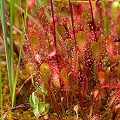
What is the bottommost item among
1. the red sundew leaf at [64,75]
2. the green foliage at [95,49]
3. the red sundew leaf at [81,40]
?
the red sundew leaf at [64,75]

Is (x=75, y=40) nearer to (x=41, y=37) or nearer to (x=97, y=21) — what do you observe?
(x=41, y=37)

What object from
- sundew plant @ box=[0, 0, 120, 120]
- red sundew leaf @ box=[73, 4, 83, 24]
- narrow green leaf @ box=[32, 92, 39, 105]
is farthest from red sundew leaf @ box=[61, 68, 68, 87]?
red sundew leaf @ box=[73, 4, 83, 24]

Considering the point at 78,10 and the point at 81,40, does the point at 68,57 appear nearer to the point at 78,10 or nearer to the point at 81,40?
the point at 81,40

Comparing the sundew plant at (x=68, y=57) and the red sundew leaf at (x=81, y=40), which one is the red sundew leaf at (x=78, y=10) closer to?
the sundew plant at (x=68, y=57)

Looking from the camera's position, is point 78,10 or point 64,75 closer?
point 64,75

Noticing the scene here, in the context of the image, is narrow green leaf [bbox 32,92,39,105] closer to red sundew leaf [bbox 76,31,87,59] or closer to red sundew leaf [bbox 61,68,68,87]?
red sundew leaf [bbox 61,68,68,87]

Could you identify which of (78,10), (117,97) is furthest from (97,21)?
(117,97)

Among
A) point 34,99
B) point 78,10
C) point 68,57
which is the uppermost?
point 78,10

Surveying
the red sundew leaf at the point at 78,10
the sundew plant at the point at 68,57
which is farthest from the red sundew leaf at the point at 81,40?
the red sundew leaf at the point at 78,10

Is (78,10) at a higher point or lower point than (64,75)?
higher

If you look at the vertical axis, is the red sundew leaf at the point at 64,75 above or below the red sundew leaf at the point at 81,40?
below

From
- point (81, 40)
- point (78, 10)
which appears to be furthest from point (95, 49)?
point (78, 10)
